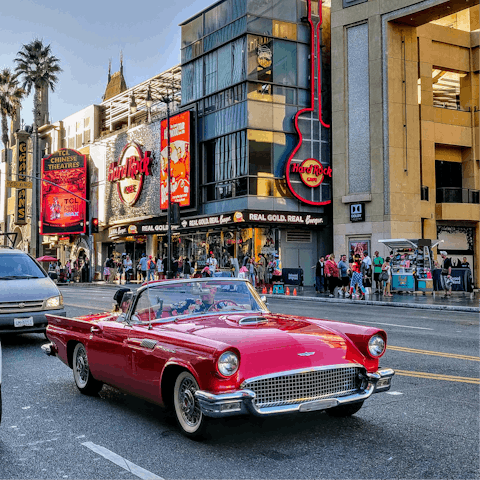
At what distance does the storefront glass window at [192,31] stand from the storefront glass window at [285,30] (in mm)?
5745

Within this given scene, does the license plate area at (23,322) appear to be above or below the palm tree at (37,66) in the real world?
below

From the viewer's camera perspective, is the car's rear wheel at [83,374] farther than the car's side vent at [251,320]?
Yes

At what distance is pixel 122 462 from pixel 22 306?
662 centimetres

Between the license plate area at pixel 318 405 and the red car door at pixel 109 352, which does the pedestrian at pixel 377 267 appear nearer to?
the red car door at pixel 109 352

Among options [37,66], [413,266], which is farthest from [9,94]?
[413,266]

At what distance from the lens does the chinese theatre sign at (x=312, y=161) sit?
118 feet

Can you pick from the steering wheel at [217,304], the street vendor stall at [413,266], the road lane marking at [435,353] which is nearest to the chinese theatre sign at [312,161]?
the street vendor stall at [413,266]

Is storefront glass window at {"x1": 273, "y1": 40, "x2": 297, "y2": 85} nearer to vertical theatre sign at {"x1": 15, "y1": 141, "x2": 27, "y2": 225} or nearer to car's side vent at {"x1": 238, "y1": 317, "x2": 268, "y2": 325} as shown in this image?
car's side vent at {"x1": 238, "y1": 317, "x2": 268, "y2": 325}

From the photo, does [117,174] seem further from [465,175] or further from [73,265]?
[465,175]

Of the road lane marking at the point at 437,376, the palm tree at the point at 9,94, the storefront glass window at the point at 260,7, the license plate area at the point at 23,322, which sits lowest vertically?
the road lane marking at the point at 437,376

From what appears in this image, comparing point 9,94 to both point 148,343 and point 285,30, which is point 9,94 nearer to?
point 285,30

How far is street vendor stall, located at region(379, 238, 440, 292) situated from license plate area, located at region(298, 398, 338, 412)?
75.0ft

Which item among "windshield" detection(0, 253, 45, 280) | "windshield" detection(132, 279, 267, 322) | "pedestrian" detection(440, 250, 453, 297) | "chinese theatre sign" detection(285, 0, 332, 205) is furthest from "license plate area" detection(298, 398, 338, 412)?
"chinese theatre sign" detection(285, 0, 332, 205)

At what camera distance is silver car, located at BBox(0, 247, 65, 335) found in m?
10.4
